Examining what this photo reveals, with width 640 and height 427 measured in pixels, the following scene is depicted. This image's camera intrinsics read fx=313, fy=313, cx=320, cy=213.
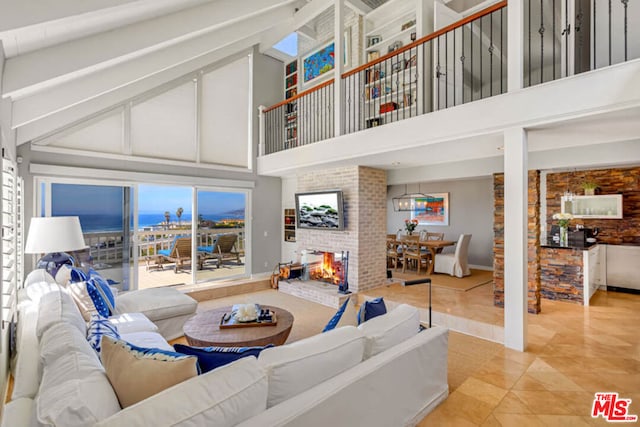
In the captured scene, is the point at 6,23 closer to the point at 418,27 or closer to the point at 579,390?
the point at 579,390

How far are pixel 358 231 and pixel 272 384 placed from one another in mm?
4065

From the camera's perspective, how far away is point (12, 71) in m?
1.69

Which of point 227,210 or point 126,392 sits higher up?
point 227,210

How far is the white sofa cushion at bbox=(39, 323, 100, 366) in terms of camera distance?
1594 mm

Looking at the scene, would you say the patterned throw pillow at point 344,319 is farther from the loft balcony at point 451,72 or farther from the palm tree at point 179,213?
the palm tree at point 179,213

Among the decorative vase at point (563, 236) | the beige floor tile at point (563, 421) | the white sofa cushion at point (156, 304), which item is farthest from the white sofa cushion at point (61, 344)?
the decorative vase at point (563, 236)

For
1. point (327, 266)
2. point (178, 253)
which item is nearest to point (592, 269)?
point (327, 266)

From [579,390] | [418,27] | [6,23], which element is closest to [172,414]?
[6,23]

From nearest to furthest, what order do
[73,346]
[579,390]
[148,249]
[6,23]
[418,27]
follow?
[6,23]
[73,346]
[579,390]
[418,27]
[148,249]

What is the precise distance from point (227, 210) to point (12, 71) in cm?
502

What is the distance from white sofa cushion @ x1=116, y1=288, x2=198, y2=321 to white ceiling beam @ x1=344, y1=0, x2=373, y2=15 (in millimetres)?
5635

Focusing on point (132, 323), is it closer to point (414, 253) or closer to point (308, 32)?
point (414, 253)

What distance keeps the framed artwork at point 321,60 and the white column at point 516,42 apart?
3.44 meters

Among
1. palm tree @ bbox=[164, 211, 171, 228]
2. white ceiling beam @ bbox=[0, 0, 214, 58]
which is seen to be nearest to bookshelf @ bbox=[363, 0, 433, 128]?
white ceiling beam @ bbox=[0, 0, 214, 58]
